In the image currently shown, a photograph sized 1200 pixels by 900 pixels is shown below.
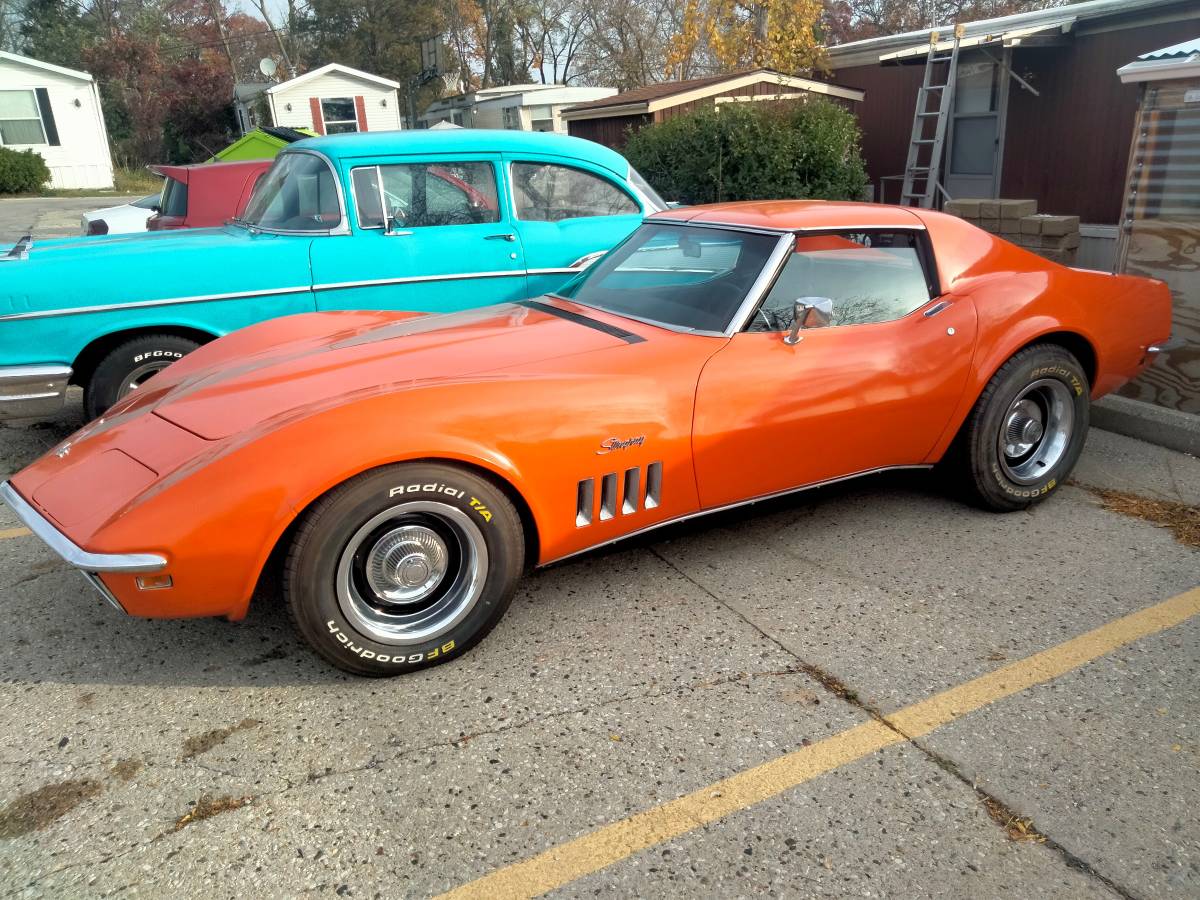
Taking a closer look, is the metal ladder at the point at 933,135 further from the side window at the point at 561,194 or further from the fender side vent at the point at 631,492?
the fender side vent at the point at 631,492

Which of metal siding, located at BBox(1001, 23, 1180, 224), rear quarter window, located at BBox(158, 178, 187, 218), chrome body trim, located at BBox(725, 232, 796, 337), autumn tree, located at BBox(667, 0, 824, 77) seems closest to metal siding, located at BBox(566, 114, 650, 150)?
autumn tree, located at BBox(667, 0, 824, 77)

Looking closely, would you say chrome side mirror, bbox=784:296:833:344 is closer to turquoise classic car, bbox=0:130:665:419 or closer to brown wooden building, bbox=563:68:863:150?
turquoise classic car, bbox=0:130:665:419

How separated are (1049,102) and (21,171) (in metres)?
29.7

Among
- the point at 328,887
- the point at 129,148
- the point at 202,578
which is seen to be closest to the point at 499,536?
the point at 202,578

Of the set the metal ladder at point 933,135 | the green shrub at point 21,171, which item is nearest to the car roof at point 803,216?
the metal ladder at point 933,135

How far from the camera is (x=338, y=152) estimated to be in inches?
223

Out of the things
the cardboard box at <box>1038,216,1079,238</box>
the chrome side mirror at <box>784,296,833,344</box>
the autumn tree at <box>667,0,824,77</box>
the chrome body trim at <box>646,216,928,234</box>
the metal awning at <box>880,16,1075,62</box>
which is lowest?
the cardboard box at <box>1038,216,1079,238</box>

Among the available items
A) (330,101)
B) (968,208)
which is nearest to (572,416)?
(968,208)

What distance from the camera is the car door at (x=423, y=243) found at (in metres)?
5.59

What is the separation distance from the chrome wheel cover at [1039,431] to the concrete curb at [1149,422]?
1261mm

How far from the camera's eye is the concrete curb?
5.10 metres

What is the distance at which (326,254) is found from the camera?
218 inches

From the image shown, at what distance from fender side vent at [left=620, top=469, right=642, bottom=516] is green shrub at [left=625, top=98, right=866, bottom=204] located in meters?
8.84

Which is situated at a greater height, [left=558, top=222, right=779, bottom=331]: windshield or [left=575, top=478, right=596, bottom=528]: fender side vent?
[left=558, top=222, right=779, bottom=331]: windshield
